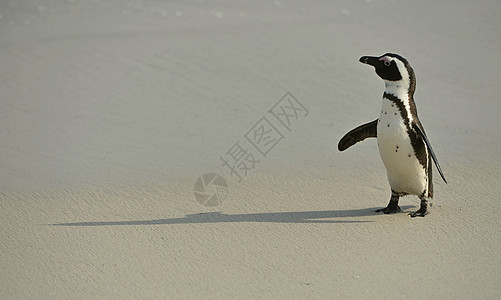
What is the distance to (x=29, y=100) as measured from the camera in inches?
198

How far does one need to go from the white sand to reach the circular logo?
54mm

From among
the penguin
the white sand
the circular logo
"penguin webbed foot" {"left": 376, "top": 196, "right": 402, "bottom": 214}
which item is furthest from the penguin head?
the circular logo

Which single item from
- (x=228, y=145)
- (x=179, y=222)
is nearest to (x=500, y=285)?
(x=179, y=222)

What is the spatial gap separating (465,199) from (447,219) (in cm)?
27

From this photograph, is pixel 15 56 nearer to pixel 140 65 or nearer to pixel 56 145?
pixel 140 65

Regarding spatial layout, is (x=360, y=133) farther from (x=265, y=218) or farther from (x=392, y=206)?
(x=265, y=218)

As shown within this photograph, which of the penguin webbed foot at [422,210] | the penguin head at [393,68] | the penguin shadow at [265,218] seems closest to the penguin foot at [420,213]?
the penguin webbed foot at [422,210]

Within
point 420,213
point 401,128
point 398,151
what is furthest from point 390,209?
point 401,128
